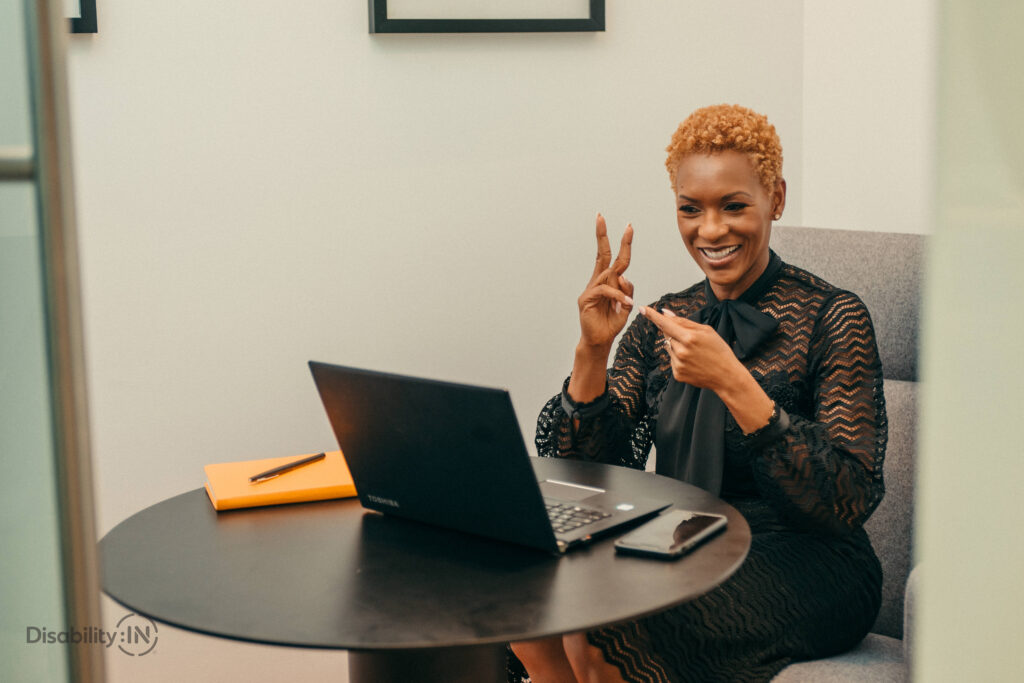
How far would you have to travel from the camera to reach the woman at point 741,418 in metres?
1.55

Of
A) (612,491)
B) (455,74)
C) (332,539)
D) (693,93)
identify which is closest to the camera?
(332,539)

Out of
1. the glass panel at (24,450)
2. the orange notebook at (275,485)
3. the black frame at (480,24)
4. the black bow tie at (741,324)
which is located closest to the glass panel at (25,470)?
the glass panel at (24,450)

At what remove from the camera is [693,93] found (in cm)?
247

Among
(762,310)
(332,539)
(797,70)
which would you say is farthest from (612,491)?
(797,70)

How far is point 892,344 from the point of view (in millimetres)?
1956

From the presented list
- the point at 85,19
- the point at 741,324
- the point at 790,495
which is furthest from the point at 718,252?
the point at 85,19

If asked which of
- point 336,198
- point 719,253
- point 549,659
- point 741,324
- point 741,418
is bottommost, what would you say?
point 549,659

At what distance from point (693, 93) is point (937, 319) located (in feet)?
6.92

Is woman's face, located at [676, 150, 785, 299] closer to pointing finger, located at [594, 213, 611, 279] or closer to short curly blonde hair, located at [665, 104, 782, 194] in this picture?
short curly blonde hair, located at [665, 104, 782, 194]

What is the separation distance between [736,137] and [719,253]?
200 mm

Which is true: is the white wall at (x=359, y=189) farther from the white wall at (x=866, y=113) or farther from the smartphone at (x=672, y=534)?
the smartphone at (x=672, y=534)

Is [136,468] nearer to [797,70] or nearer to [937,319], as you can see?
[797,70]

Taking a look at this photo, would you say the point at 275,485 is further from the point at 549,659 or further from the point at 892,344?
the point at 892,344

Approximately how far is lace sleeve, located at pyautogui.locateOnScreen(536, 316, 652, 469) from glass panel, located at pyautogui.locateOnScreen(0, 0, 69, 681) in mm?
1315
